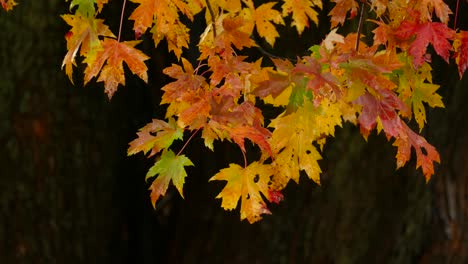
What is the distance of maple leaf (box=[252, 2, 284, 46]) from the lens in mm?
2496

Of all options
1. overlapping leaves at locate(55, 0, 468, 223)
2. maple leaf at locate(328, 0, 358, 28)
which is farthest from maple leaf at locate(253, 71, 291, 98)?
maple leaf at locate(328, 0, 358, 28)

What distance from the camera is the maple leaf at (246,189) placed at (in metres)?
1.97

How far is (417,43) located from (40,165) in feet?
5.17

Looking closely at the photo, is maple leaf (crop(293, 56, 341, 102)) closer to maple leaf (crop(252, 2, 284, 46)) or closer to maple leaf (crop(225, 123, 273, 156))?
maple leaf (crop(225, 123, 273, 156))

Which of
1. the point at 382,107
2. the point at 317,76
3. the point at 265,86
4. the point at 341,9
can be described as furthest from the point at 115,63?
the point at 341,9

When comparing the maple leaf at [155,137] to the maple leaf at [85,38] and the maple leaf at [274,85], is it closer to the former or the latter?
the maple leaf at [85,38]

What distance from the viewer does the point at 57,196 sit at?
2.75 m

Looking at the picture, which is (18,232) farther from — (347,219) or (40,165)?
(347,219)

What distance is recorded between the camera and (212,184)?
9.34 feet

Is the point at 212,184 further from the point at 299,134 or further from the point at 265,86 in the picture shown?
the point at 265,86

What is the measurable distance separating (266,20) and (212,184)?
760 millimetres

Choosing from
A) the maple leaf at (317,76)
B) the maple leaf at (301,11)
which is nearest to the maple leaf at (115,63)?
the maple leaf at (317,76)

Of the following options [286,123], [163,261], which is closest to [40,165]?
[163,261]

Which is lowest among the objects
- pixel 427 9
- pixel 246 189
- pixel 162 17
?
pixel 246 189
